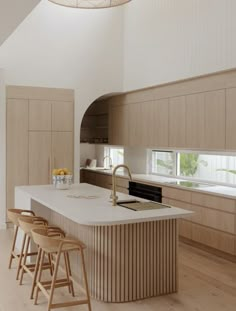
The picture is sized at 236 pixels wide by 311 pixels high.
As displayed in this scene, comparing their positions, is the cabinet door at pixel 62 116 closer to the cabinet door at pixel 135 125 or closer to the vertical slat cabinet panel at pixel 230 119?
the cabinet door at pixel 135 125

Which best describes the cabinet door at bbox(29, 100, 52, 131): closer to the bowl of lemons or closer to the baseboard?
the baseboard

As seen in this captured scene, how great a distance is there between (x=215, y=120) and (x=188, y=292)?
2366mm

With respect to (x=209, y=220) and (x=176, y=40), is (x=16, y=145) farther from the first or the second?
(x=209, y=220)

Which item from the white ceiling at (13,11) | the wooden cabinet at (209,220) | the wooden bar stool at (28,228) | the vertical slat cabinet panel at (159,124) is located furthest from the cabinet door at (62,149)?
the white ceiling at (13,11)

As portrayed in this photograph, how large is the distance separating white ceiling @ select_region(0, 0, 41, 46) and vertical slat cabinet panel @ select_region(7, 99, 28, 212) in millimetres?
2785

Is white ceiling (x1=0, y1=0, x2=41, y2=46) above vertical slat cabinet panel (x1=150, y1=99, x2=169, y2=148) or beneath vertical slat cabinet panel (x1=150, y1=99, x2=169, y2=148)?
above

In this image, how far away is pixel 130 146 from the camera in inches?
305

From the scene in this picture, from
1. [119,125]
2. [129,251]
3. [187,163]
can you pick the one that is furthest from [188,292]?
[119,125]

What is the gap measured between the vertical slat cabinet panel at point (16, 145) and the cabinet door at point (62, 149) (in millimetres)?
493

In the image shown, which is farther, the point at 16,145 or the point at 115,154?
the point at 115,154

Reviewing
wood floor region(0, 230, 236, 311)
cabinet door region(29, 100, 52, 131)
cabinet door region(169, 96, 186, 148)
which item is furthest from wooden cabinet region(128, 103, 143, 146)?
wood floor region(0, 230, 236, 311)

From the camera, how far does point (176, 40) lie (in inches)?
234

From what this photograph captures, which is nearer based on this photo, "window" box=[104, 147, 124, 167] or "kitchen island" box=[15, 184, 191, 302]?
"kitchen island" box=[15, 184, 191, 302]

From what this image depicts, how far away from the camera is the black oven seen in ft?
20.3
